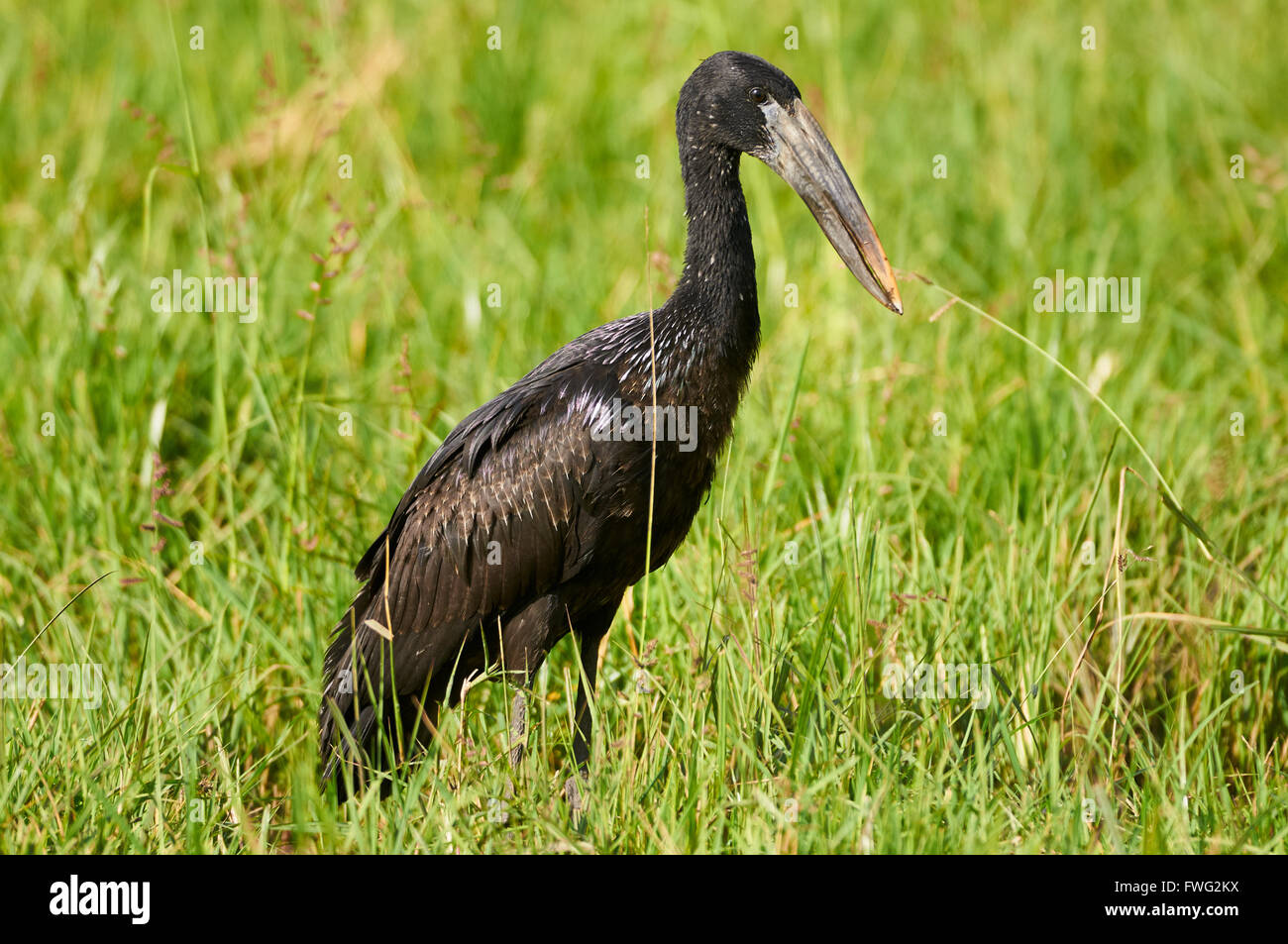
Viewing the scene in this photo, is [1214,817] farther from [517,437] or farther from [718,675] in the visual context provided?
[517,437]

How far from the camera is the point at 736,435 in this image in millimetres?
5445

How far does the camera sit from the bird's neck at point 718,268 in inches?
169

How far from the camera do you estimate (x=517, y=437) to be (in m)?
4.36

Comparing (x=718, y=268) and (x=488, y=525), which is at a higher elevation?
(x=718, y=268)

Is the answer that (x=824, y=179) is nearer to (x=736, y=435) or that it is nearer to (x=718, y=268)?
(x=718, y=268)

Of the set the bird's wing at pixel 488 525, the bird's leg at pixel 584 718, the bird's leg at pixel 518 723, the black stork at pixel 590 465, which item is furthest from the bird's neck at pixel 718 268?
the bird's leg at pixel 518 723

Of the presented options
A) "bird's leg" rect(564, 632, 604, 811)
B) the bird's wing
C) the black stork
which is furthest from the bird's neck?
"bird's leg" rect(564, 632, 604, 811)

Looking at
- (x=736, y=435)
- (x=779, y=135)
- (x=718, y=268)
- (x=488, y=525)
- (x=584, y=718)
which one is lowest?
(x=584, y=718)

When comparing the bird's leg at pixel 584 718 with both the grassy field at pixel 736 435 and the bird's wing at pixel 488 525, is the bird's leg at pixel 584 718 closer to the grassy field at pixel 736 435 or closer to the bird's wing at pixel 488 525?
the grassy field at pixel 736 435

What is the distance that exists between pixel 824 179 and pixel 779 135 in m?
0.20

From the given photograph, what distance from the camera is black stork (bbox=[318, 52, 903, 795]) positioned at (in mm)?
4230

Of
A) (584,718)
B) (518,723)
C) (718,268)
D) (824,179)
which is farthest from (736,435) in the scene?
(518,723)
